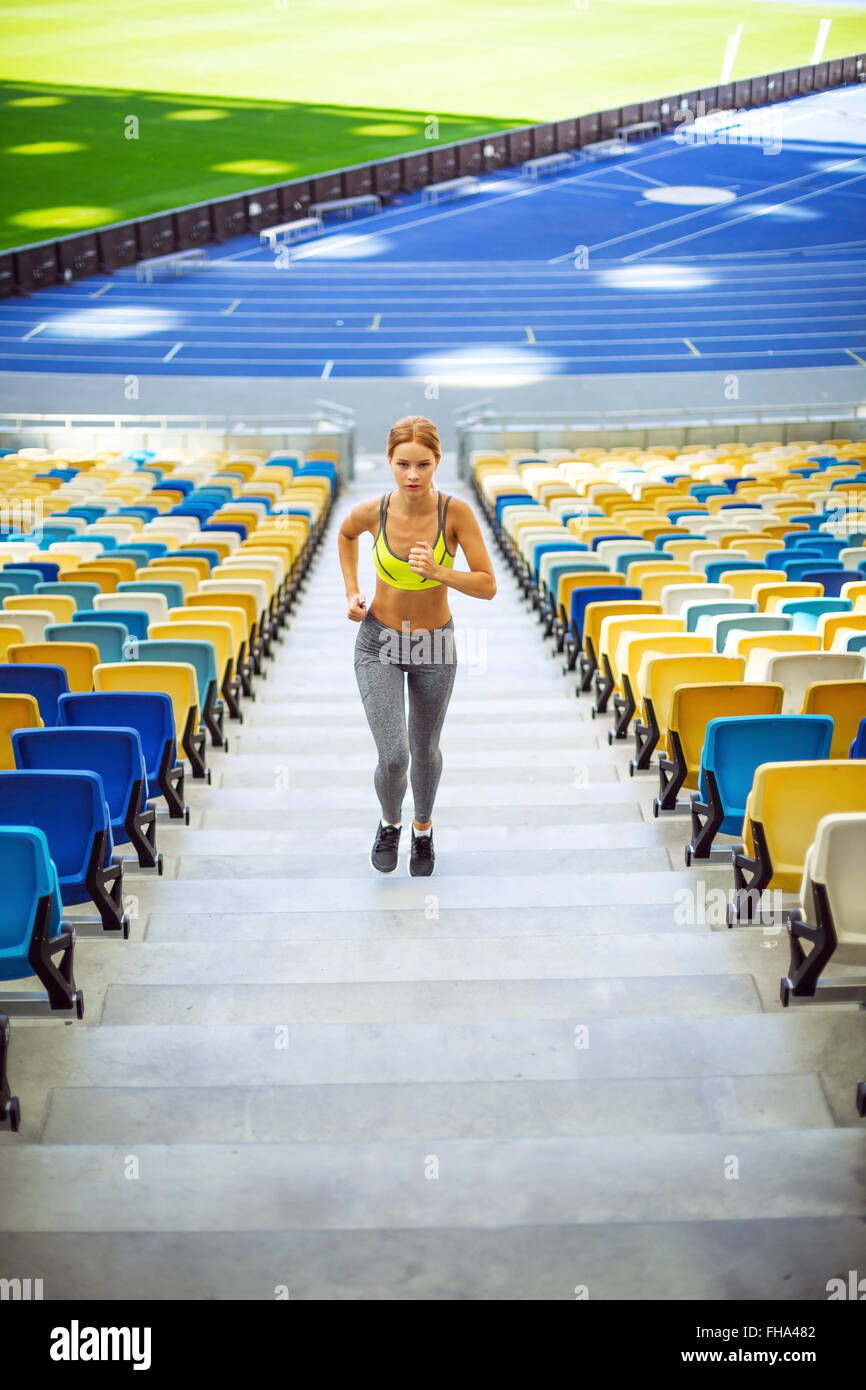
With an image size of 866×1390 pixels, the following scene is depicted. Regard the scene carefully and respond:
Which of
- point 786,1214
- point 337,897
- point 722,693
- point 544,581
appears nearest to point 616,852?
point 722,693

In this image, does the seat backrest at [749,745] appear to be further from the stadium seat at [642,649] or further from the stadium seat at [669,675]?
the stadium seat at [642,649]

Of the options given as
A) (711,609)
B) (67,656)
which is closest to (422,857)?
(67,656)

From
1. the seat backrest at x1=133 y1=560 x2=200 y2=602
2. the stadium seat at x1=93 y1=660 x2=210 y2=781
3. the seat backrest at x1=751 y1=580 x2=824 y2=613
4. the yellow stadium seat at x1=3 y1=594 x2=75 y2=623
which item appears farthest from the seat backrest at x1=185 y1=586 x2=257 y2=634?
the seat backrest at x1=751 y1=580 x2=824 y2=613

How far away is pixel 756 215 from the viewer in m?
41.8

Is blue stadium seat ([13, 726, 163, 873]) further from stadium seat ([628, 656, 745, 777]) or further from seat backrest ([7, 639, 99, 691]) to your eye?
stadium seat ([628, 656, 745, 777])

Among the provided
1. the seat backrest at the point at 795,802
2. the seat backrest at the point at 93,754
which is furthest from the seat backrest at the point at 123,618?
the seat backrest at the point at 795,802

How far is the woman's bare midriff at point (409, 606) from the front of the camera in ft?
15.8

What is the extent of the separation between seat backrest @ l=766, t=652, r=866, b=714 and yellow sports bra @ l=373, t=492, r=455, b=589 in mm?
2196

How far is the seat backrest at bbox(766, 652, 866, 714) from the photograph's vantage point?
245 inches

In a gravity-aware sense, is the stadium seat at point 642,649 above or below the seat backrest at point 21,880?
below

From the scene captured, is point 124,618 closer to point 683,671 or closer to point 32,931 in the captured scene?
point 683,671

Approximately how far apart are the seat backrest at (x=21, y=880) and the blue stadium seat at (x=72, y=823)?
55 centimetres

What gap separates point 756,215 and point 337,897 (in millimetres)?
41606
